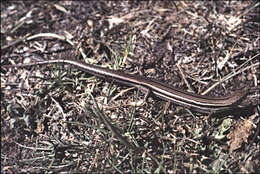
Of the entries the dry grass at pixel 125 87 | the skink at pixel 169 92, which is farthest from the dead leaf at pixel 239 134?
the skink at pixel 169 92

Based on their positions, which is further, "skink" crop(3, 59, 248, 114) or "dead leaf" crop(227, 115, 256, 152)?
"skink" crop(3, 59, 248, 114)

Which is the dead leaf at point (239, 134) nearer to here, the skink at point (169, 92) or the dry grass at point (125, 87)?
the dry grass at point (125, 87)

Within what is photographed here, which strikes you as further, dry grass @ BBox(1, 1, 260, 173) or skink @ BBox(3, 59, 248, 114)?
skink @ BBox(3, 59, 248, 114)

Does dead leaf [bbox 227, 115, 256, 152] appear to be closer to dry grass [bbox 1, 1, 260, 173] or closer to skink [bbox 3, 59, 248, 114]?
dry grass [bbox 1, 1, 260, 173]

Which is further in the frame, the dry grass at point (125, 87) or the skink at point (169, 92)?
the skink at point (169, 92)

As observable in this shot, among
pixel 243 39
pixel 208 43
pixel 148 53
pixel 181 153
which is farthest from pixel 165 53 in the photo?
pixel 181 153

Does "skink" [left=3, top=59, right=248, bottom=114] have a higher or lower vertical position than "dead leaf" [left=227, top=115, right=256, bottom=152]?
higher

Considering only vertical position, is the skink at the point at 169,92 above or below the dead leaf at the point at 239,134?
above

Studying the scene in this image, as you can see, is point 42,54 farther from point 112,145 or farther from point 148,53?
point 112,145

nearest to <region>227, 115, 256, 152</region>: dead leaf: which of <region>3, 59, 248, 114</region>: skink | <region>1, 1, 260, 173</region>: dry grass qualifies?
<region>1, 1, 260, 173</region>: dry grass
